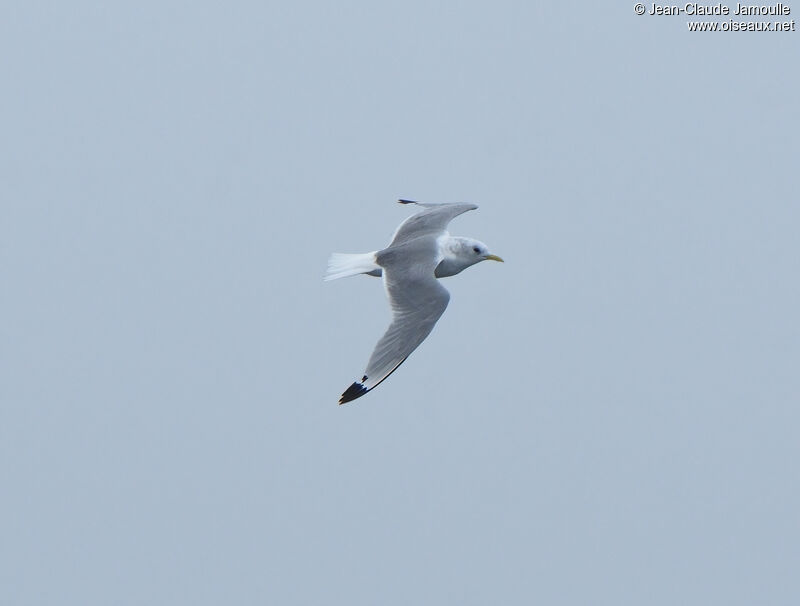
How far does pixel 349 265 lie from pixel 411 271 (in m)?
0.37

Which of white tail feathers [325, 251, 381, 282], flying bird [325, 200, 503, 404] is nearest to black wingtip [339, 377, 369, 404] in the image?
flying bird [325, 200, 503, 404]

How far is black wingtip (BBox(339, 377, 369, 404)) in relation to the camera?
6970 mm

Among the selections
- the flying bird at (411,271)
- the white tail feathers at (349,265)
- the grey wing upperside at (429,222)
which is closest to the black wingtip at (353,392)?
the flying bird at (411,271)

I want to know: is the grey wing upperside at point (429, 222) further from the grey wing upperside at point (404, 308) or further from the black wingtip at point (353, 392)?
the black wingtip at point (353, 392)

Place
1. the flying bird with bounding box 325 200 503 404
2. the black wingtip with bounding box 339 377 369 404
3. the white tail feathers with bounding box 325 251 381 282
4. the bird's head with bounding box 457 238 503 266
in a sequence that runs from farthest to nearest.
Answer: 1. the bird's head with bounding box 457 238 503 266
2. the white tail feathers with bounding box 325 251 381 282
3. the flying bird with bounding box 325 200 503 404
4. the black wingtip with bounding box 339 377 369 404

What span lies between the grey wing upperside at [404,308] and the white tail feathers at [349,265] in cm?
7

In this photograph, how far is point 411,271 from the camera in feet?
25.2

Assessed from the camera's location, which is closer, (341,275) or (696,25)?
(341,275)

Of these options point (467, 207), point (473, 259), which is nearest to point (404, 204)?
point (467, 207)

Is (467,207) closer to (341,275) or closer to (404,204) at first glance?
(404,204)

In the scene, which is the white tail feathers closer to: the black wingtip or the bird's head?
the bird's head

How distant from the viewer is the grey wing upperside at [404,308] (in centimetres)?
707

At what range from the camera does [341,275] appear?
25.3ft

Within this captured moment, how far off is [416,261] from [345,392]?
113 cm
